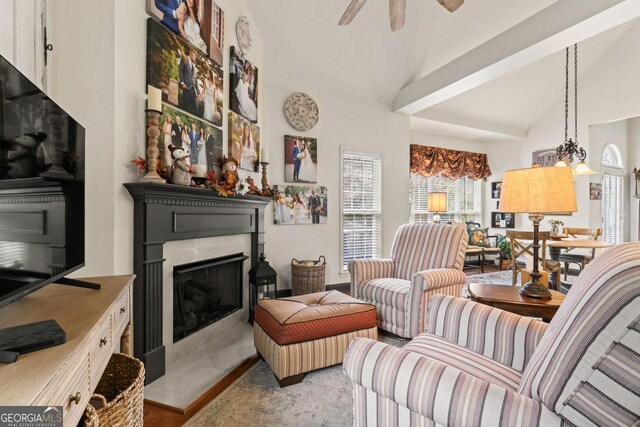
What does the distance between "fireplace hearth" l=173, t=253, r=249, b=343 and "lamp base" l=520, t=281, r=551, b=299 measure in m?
2.28

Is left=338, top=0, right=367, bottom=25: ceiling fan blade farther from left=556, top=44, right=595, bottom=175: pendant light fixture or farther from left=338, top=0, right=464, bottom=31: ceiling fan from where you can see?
left=556, top=44, right=595, bottom=175: pendant light fixture

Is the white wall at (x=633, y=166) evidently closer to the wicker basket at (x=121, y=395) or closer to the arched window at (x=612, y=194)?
the arched window at (x=612, y=194)

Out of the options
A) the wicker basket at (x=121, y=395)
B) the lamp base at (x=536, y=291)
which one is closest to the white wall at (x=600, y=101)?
the lamp base at (x=536, y=291)

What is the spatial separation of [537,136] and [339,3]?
486cm

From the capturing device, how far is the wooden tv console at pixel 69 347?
67 cm

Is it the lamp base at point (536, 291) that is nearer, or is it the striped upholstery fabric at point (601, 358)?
the striped upholstery fabric at point (601, 358)

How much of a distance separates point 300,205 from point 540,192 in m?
2.76

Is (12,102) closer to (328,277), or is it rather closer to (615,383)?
(615,383)

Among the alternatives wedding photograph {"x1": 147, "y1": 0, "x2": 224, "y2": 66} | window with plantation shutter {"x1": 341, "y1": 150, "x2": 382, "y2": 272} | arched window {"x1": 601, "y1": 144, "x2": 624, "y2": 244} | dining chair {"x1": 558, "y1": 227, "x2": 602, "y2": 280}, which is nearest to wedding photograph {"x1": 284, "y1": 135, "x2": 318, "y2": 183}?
window with plantation shutter {"x1": 341, "y1": 150, "x2": 382, "y2": 272}

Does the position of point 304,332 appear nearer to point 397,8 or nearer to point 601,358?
point 601,358

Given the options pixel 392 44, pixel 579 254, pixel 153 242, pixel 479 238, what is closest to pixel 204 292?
pixel 153 242

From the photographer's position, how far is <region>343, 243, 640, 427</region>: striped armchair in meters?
0.69

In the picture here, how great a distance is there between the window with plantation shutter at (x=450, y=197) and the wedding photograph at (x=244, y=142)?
12.2 ft

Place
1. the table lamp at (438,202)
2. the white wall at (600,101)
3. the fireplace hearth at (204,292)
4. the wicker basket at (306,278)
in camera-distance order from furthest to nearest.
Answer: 1. the table lamp at (438,202)
2. the white wall at (600,101)
3. the wicker basket at (306,278)
4. the fireplace hearth at (204,292)
